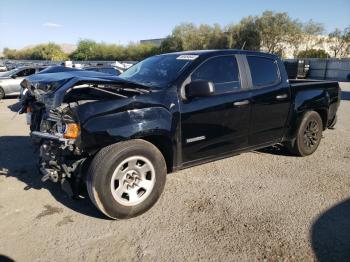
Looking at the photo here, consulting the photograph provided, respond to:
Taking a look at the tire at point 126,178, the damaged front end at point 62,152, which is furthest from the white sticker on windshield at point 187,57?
the damaged front end at point 62,152

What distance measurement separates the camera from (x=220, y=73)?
450 cm

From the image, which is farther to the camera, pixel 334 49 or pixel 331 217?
pixel 334 49

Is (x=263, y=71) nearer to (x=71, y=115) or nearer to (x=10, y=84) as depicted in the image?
(x=71, y=115)

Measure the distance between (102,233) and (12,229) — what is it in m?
0.98

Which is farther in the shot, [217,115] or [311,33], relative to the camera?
[311,33]

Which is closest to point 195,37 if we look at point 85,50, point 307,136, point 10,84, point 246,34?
point 246,34

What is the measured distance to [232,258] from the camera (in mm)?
3023

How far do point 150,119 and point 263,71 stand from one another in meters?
2.23

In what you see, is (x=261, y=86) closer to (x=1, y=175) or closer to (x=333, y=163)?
(x=333, y=163)

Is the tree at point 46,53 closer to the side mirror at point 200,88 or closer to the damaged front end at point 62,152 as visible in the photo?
the damaged front end at point 62,152

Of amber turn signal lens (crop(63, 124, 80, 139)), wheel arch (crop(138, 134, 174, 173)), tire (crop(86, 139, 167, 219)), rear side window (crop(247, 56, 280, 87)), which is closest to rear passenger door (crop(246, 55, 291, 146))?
rear side window (crop(247, 56, 280, 87))

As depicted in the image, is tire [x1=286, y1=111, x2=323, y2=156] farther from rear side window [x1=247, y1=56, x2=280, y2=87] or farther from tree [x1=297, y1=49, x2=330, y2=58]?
tree [x1=297, y1=49, x2=330, y2=58]

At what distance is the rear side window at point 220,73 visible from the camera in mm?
4305

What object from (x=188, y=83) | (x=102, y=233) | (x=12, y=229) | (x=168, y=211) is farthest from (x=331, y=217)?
(x=12, y=229)
